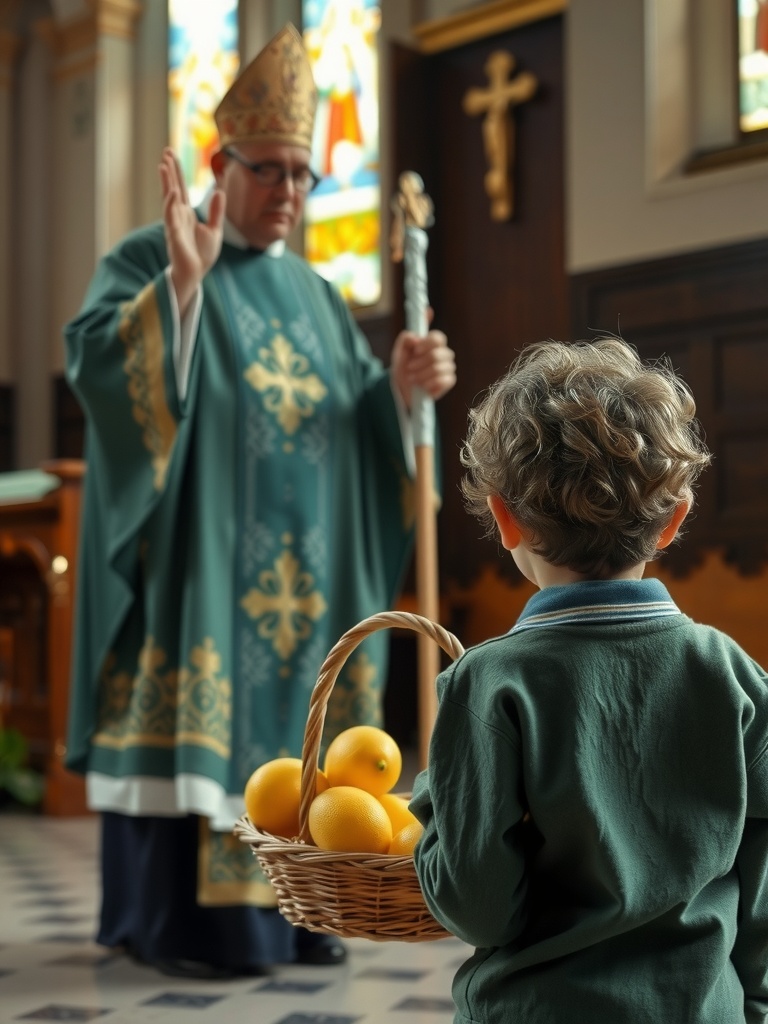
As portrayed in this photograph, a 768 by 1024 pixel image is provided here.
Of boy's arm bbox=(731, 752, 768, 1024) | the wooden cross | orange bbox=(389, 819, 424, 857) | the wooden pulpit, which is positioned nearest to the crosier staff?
orange bbox=(389, 819, 424, 857)

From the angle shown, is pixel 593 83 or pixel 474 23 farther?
pixel 474 23

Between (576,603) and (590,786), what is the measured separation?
0.17 m

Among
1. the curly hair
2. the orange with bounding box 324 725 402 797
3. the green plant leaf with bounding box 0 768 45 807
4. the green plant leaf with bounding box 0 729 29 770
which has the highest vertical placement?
the curly hair

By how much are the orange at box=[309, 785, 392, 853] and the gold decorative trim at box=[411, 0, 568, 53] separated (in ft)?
21.6

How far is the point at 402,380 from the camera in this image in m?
3.53

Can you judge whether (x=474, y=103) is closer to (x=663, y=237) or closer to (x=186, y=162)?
(x=663, y=237)

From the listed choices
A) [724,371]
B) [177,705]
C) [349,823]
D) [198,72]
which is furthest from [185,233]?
[198,72]

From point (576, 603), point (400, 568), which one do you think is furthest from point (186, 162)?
point (576, 603)

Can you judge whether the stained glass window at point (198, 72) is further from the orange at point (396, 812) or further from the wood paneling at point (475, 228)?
the orange at point (396, 812)

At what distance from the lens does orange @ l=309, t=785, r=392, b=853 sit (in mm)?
1754

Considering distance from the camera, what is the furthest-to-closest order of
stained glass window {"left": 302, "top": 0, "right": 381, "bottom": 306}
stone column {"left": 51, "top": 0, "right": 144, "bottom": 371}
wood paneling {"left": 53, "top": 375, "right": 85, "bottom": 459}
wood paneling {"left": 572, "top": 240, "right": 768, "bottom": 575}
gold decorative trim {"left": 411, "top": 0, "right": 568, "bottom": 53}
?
wood paneling {"left": 53, "top": 375, "right": 85, "bottom": 459}
stone column {"left": 51, "top": 0, "right": 144, "bottom": 371}
stained glass window {"left": 302, "top": 0, "right": 381, "bottom": 306}
gold decorative trim {"left": 411, "top": 0, "right": 568, "bottom": 53}
wood paneling {"left": 572, "top": 240, "right": 768, "bottom": 575}

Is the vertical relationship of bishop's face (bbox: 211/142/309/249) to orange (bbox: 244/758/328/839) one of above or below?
above

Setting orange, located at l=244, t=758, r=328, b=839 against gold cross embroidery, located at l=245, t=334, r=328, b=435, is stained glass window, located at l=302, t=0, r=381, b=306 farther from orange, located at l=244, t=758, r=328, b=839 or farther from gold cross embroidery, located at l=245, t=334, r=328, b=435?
orange, located at l=244, t=758, r=328, b=839

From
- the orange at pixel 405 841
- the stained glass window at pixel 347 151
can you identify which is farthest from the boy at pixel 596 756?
the stained glass window at pixel 347 151
